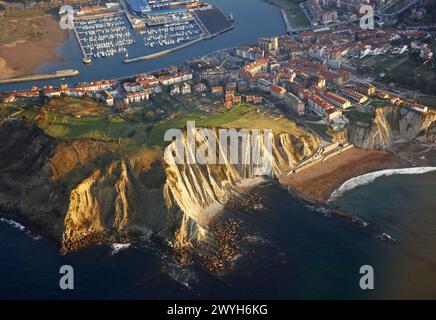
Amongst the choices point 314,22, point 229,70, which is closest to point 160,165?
point 229,70

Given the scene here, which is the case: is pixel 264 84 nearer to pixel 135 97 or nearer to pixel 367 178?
pixel 135 97

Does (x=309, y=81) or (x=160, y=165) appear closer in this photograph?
(x=160, y=165)

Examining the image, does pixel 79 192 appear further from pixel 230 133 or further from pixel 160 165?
pixel 230 133

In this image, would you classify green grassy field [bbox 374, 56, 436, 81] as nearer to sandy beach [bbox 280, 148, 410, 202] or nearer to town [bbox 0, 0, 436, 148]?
→ town [bbox 0, 0, 436, 148]

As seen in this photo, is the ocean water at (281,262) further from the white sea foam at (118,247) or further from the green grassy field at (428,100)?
the green grassy field at (428,100)

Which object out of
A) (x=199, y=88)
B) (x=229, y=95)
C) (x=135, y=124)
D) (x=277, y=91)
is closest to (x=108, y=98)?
(x=135, y=124)

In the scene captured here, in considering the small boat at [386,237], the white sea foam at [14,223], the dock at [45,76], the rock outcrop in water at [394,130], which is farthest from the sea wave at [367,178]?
the dock at [45,76]
